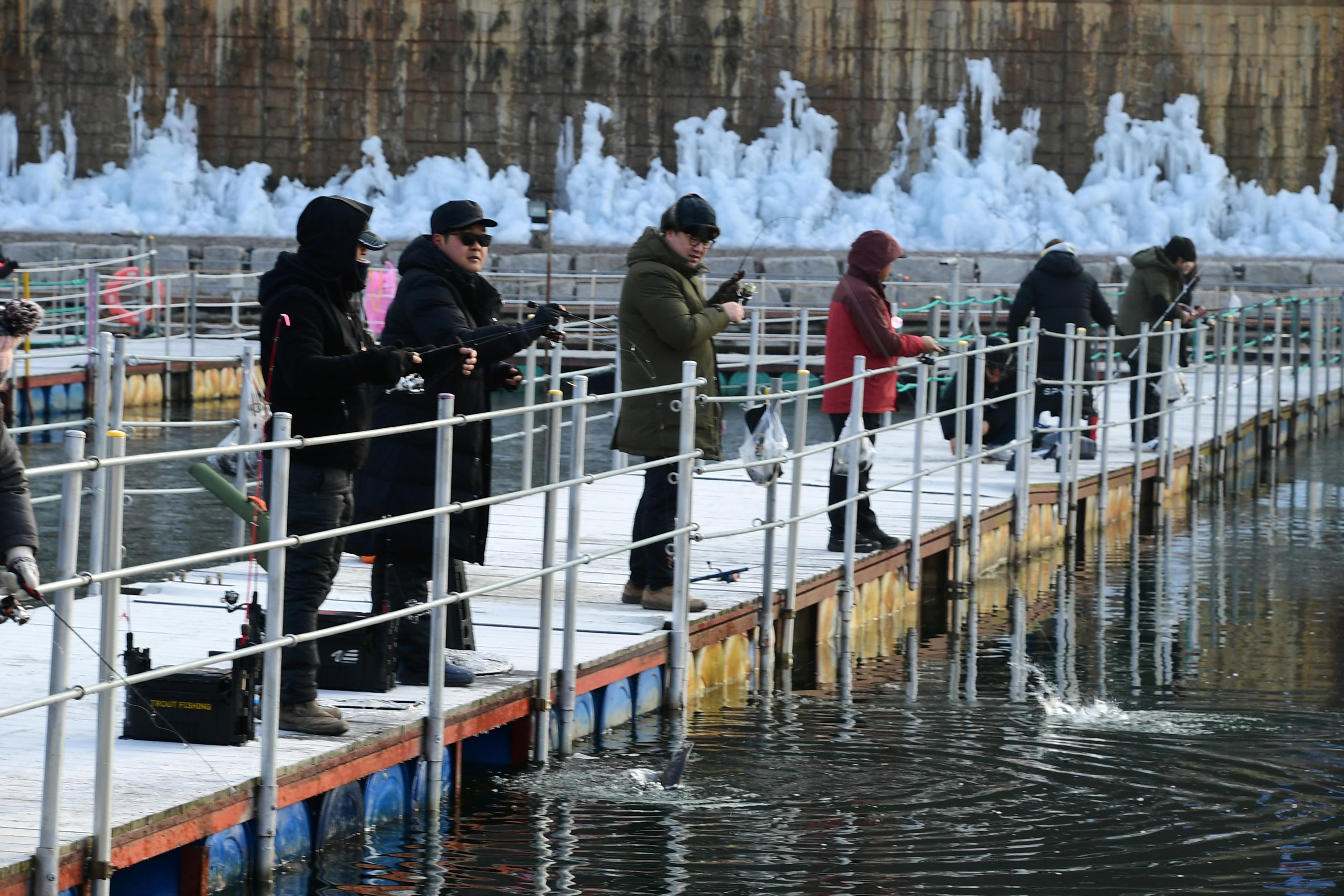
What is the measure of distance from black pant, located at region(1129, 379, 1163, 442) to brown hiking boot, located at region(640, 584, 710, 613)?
6299 mm

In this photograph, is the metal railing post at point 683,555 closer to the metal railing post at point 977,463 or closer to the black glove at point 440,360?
the black glove at point 440,360

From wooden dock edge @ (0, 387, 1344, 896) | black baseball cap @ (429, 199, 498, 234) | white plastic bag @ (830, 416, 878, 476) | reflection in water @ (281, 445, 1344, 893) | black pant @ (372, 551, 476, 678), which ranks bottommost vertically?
reflection in water @ (281, 445, 1344, 893)

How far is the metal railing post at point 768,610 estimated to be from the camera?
323 inches

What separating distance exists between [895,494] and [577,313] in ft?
41.2

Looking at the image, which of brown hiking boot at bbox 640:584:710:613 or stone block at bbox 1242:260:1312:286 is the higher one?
stone block at bbox 1242:260:1312:286

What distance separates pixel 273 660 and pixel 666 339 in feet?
8.94

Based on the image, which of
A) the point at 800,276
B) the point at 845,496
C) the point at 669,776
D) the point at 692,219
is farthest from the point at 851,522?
the point at 800,276

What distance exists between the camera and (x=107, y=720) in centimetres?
450

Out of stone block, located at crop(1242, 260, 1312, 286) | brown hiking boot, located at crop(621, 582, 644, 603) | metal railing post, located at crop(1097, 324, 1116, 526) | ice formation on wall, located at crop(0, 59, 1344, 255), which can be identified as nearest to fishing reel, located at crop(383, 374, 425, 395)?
brown hiking boot, located at crop(621, 582, 644, 603)

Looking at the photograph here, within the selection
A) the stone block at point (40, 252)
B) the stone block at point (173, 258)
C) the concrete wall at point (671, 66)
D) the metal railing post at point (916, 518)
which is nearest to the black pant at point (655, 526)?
the metal railing post at point (916, 518)

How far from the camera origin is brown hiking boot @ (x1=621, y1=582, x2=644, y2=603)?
7.96 metres

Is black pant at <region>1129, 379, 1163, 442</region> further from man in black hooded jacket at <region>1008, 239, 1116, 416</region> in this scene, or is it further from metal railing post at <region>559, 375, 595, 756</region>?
metal railing post at <region>559, 375, 595, 756</region>

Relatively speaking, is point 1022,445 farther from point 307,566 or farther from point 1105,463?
point 307,566

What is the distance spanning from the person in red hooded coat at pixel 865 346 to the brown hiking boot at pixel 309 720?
3966 millimetres
